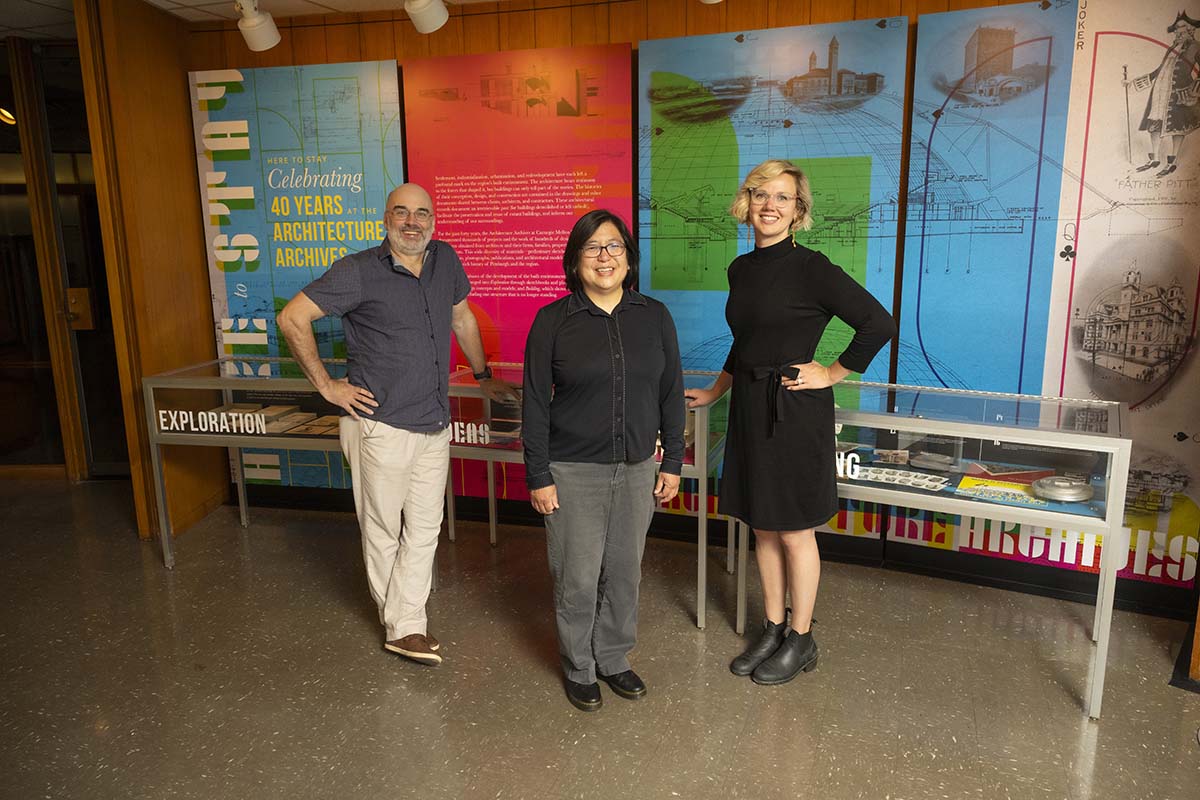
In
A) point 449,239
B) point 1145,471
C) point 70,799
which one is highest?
point 449,239

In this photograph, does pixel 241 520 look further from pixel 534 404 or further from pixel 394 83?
pixel 534 404

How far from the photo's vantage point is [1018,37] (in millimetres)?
3355

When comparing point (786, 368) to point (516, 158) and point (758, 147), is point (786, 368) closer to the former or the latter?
point (758, 147)

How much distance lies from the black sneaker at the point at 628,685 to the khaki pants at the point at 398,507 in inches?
30.7

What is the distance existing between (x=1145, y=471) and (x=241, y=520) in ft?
14.3

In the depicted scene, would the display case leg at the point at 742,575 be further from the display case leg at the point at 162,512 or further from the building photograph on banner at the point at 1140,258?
the display case leg at the point at 162,512

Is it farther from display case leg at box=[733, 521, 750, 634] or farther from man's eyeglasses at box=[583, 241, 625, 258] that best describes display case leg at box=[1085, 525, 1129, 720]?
man's eyeglasses at box=[583, 241, 625, 258]

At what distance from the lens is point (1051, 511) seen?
2713 millimetres

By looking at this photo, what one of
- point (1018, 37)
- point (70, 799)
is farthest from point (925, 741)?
point (1018, 37)

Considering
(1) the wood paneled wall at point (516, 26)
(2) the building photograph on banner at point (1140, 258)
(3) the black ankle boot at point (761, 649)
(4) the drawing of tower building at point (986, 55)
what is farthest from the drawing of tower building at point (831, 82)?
(3) the black ankle boot at point (761, 649)

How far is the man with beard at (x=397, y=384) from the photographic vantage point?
9.51ft

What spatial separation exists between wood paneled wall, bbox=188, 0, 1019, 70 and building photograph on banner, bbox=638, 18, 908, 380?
0.33 ft

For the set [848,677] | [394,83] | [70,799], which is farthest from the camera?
[394,83]

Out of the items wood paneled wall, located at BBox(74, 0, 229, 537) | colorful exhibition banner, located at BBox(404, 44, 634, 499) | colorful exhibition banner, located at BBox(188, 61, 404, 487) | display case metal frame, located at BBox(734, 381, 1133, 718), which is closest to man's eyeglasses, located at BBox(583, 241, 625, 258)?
display case metal frame, located at BBox(734, 381, 1133, 718)
